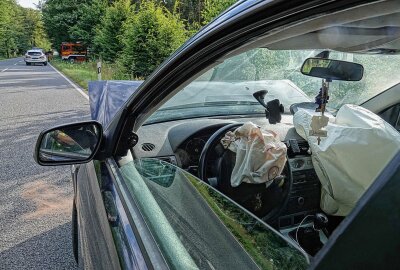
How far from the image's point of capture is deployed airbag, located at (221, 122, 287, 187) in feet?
5.98

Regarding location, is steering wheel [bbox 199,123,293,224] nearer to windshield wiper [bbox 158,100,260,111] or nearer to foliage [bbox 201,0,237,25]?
windshield wiper [bbox 158,100,260,111]

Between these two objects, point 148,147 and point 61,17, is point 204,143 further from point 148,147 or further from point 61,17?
point 61,17

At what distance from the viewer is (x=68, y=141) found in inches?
76.0

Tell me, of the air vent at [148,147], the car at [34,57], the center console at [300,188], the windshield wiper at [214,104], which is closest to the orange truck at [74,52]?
the car at [34,57]

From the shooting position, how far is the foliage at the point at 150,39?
14.0 m

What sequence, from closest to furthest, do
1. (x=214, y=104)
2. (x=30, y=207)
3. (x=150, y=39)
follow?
(x=214, y=104)
(x=30, y=207)
(x=150, y=39)

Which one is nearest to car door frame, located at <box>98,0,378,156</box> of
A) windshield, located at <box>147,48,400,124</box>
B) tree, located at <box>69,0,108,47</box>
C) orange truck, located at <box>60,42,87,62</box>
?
windshield, located at <box>147,48,400,124</box>

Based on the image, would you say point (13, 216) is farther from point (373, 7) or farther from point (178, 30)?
point (178, 30)

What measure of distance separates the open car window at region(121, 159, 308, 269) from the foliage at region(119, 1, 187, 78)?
12.8 m

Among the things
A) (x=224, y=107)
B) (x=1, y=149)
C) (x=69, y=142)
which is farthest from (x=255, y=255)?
(x=1, y=149)

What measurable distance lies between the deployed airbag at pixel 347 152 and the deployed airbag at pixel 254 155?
0.71 ft

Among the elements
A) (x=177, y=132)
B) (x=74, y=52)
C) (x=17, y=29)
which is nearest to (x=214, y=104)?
(x=177, y=132)

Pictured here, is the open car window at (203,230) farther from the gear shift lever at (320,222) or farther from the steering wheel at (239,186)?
the gear shift lever at (320,222)

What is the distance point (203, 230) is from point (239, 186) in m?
0.62
